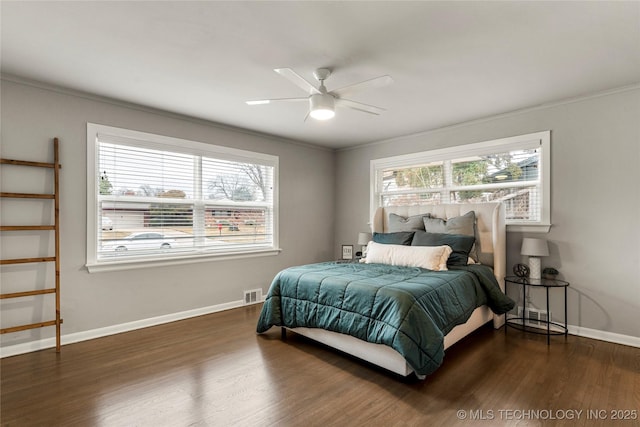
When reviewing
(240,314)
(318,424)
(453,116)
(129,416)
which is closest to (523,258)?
(453,116)

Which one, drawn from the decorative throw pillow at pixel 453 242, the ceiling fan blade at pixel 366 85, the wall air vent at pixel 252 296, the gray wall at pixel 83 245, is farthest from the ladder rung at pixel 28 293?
the decorative throw pillow at pixel 453 242

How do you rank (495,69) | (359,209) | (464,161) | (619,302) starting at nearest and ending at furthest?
(495,69)
(619,302)
(464,161)
(359,209)

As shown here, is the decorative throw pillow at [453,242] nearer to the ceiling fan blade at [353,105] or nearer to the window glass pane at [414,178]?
the window glass pane at [414,178]

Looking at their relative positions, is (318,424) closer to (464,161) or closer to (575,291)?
(575,291)

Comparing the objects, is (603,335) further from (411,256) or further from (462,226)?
(411,256)

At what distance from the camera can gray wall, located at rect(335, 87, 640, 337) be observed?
308 centimetres

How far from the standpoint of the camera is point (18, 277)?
291cm

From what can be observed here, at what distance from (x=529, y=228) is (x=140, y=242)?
4.30 m

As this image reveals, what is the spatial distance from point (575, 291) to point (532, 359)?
1.12m

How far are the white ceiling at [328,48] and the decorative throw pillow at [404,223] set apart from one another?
4.65 ft

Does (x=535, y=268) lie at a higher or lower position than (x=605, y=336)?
higher

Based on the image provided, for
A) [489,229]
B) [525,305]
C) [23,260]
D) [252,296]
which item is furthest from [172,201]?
[525,305]

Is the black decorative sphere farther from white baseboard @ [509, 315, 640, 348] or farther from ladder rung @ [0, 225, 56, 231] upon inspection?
ladder rung @ [0, 225, 56, 231]

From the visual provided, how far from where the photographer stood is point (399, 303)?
92.1 inches
